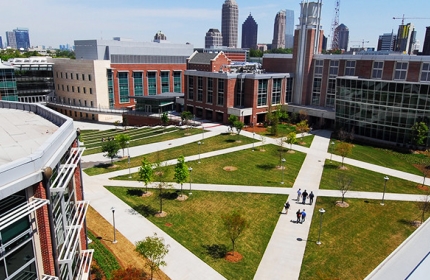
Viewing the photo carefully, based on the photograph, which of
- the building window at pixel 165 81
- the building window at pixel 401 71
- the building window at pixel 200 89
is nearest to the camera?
the building window at pixel 401 71

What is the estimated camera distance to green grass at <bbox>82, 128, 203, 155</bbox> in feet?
146

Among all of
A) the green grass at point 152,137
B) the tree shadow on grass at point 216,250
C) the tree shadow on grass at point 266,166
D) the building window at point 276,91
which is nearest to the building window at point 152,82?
the green grass at point 152,137

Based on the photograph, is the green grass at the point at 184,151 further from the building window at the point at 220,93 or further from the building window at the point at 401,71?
the building window at the point at 401,71

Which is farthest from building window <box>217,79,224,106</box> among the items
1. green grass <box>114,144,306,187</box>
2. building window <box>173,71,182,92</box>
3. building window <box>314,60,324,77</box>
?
building window <box>173,71,182,92</box>

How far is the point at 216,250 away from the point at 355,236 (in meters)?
9.93

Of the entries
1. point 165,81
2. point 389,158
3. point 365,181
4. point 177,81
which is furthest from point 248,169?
point 177,81

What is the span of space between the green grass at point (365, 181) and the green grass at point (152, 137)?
22.1m

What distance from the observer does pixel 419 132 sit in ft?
136

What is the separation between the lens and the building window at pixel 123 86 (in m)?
68.8

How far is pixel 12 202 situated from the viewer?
9.66 meters

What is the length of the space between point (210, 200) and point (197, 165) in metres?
8.76

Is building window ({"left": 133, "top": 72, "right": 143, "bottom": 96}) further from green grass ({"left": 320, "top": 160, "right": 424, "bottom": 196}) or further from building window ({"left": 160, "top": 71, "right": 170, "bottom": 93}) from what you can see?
green grass ({"left": 320, "top": 160, "right": 424, "bottom": 196})

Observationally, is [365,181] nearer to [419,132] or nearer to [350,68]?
[419,132]

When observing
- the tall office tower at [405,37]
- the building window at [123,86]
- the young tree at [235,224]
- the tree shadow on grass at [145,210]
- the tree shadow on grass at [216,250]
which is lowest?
the tree shadow on grass at [216,250]
